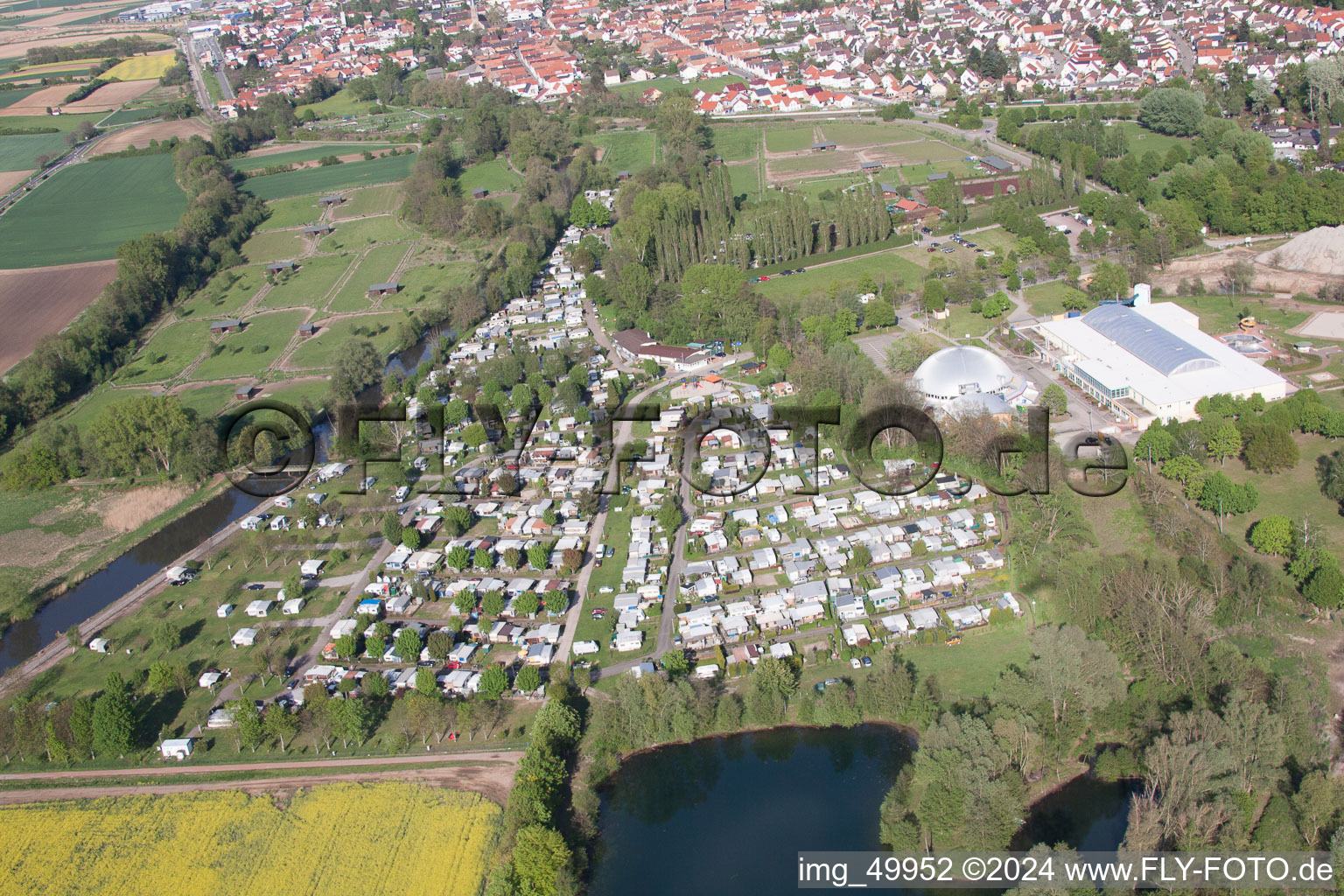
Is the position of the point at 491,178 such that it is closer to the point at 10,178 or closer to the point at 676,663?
the point at 10,178

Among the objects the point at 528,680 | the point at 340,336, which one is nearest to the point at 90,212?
the point at 340,336

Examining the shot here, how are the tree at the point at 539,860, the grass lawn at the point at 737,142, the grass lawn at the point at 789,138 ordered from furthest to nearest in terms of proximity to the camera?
the grass lawn at the point at 789,138 < the grass lawn at the point at 737,142 < the tree at the point at 539,860

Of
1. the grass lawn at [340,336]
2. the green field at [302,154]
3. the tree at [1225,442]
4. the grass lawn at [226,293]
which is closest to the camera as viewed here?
the tree at [1225,442]

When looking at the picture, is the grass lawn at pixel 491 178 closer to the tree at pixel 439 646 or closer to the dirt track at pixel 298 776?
the tree at pixel 439 646

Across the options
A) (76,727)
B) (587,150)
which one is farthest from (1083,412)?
(587,150)

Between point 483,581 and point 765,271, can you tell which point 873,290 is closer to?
point 765,271

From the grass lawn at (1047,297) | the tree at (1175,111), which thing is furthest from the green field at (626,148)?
the tree at (1175,111)
